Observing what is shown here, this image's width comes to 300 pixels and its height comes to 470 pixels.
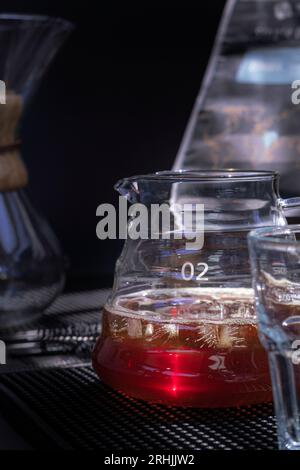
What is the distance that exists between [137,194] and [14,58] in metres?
0.31

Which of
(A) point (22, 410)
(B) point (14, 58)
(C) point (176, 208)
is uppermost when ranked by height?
(B) point (14, 58)

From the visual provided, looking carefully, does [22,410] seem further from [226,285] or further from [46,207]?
[46,207]

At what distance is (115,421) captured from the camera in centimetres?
59

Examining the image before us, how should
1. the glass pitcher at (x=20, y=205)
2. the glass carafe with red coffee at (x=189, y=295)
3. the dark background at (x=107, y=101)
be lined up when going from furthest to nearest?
the dark background at (x=107, y=101) → the glass pitcher at (x=20, y=205) → the glass carafe with red coffee at (x=189, y=295)

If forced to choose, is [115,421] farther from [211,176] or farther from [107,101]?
[107,101]

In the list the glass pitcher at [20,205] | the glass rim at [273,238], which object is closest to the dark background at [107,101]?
the glass pitcher at [20,205]

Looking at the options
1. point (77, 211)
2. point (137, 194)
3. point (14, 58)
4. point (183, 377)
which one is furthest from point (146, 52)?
point (183, 377)

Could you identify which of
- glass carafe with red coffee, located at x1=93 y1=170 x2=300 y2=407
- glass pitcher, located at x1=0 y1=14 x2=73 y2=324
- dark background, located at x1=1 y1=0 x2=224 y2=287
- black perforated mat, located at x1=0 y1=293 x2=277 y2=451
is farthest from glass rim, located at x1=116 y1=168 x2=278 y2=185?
dark background, located at x1=1 y1=0 x2=224 y2=287

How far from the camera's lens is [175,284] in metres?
0.65

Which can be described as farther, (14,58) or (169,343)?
(14,58)

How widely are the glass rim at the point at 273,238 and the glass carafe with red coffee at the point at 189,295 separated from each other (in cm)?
8

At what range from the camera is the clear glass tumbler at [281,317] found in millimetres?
509

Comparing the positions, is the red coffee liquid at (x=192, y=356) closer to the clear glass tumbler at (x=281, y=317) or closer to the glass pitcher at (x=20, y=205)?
the clear glass tumbler at (x=281, y=317)

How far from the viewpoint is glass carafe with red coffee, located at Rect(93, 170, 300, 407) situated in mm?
602
